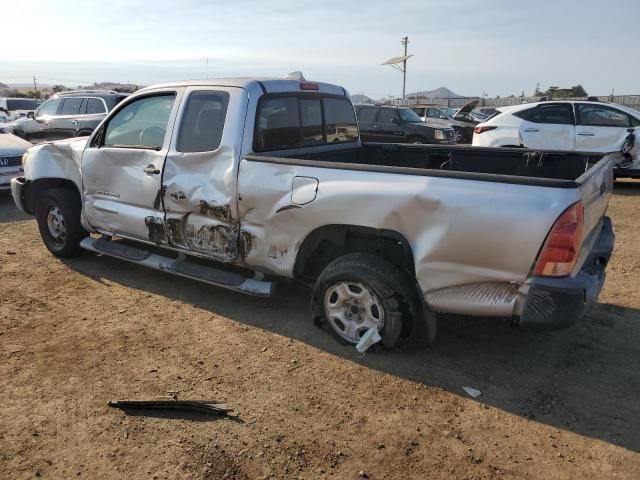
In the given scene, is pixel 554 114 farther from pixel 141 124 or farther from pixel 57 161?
pixel 57 161

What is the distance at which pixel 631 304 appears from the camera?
4.64m

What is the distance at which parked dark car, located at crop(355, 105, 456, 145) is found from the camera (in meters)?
Answer: 15.0

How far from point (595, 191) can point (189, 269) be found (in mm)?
3234

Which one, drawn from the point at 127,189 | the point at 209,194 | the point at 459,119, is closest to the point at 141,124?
the point at 127,189

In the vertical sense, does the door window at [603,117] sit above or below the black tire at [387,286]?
above

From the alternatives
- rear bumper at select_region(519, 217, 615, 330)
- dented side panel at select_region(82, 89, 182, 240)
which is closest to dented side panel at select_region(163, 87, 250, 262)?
dented side panel at select_region(82, 89, 182, 240)

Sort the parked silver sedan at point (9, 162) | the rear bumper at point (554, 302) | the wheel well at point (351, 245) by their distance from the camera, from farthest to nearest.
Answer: the parked silver sedan at point (9, 162) < the wheel well at point (351, 245) < the rear bumper at point (554, 302)

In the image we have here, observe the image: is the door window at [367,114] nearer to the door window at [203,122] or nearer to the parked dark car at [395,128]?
the parked dark car at [395,128]

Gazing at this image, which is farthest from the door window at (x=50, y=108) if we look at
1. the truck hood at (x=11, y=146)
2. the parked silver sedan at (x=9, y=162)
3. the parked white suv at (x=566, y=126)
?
the parked white suv at (x=566, y=126)

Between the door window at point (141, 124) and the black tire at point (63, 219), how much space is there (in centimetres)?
95

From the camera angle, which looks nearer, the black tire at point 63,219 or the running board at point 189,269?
the running board at point 189,269

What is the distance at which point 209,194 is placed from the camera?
4.25 meters

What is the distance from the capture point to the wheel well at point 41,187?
5.75 metres

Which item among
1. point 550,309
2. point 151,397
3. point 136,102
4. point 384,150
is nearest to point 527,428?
point 550,309
